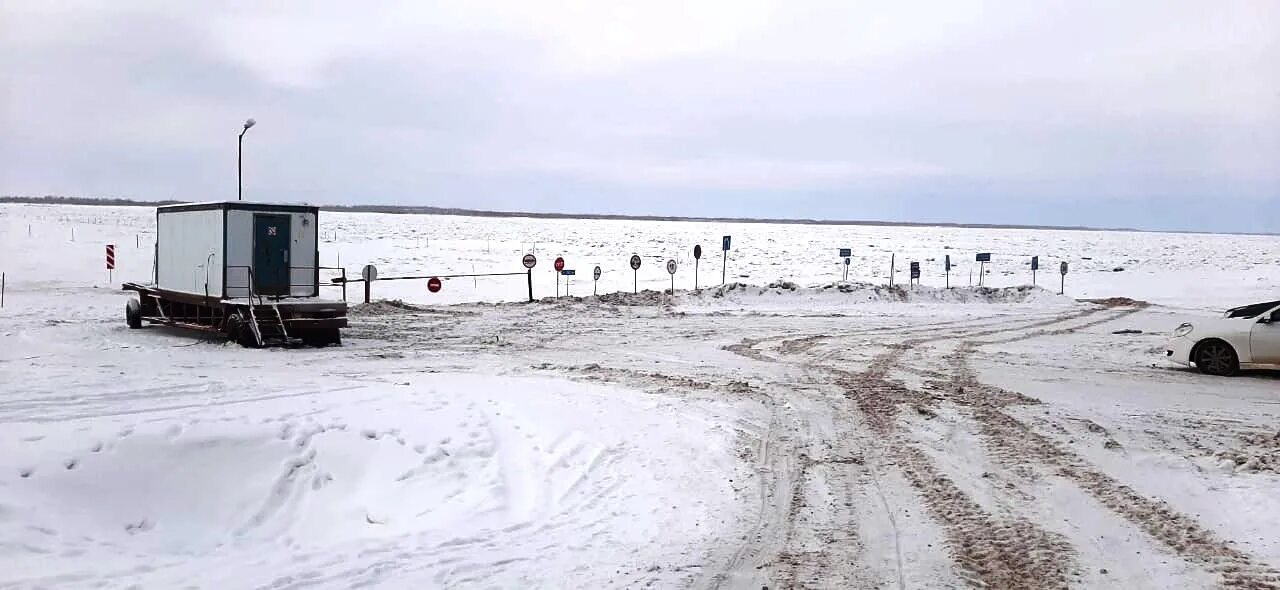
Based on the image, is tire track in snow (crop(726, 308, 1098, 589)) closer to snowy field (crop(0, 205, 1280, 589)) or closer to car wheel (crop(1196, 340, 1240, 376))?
snowy field (crop(0, 205, 1280, 589))

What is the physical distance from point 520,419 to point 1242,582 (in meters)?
6.93

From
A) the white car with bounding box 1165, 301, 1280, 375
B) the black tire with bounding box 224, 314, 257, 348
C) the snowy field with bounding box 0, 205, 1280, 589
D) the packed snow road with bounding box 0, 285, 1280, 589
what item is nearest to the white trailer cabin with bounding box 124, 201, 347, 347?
the black tire with bounding box 224, 314, 257, 348

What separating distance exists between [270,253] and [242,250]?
1.96 feet

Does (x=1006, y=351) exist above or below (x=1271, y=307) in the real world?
below

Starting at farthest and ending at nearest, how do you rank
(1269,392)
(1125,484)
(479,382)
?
(1269,392) → (479,382) → (1125,484)

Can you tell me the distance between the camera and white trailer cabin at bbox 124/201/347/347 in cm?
1842

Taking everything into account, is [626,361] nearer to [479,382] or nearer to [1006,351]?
[479,382]

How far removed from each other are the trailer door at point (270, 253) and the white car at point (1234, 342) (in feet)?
55.8

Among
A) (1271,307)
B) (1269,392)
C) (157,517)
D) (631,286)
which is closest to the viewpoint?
(157,517)

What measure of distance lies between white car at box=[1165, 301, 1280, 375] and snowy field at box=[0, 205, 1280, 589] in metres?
0.46

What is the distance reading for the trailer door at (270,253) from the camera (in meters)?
19.6

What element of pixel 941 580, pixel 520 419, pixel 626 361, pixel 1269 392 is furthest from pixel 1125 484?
pixel 626 361

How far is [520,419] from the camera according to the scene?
10.8 m

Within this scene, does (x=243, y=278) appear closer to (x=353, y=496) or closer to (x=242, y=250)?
(x=242, y=250)
